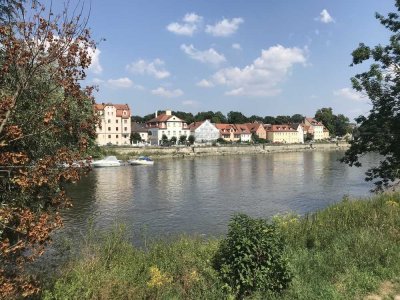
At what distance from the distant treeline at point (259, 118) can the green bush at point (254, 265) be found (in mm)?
142462

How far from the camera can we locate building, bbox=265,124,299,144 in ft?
463

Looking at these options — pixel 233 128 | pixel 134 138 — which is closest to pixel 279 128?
pixel 233 128

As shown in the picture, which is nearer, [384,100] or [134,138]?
→ [384,100]

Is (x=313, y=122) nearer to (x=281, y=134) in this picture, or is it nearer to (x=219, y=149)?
(x=281, y=134)

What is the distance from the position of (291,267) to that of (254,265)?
82 cm

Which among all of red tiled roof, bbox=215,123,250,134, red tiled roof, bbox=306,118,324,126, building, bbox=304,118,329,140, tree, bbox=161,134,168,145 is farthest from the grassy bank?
red tiled roof, bbox=306,118,324,126

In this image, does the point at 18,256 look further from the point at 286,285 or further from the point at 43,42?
the point at 286,285

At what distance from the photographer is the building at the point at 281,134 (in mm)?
141250

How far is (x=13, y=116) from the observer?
505 centimetres

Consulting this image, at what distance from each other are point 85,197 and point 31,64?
2816cm

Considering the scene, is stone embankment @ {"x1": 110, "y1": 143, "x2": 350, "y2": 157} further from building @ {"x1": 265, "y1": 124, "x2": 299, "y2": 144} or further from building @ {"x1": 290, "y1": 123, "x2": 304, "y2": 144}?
building @ {"x1": 290, "y1": 123, "x2": 304, "y2": 144}

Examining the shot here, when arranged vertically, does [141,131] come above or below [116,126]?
below

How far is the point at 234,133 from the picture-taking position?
5256 inches

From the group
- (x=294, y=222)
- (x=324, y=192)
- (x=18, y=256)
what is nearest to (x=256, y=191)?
(x=324, y=192)
